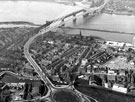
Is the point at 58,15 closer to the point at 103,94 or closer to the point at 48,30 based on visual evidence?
the point at 48,30

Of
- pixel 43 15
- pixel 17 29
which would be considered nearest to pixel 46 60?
pixel 17 29

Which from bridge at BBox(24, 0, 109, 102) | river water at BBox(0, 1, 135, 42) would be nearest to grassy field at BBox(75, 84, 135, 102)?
bridge at BBox(24, 0, 109, 102)

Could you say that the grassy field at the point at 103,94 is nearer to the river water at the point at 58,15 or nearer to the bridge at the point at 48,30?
the bridge at the point at 48,30

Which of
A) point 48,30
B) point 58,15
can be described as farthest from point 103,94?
point 58,15

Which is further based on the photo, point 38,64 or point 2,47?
point 2,47

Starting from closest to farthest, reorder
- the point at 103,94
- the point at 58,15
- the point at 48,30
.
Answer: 1. the point at 103,94
2. the point at 48,30
3. the point at 58,15

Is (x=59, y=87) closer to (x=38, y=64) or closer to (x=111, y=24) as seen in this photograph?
(x=38, y=64)

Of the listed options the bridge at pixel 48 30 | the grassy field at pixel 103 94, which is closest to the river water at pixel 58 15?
the bridge at pixel 48 30
